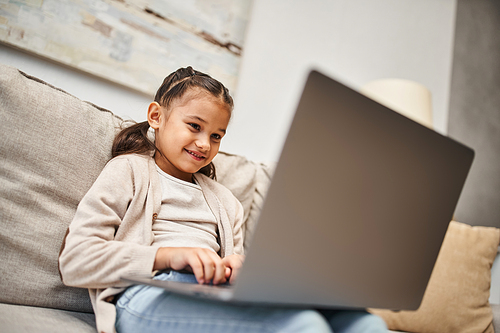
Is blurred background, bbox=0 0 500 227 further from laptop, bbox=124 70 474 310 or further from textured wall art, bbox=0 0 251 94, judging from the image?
laptop, bbox=124 70 474 310

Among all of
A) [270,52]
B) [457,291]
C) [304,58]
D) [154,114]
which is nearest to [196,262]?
[154,114]

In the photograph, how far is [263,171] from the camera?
1.27 m

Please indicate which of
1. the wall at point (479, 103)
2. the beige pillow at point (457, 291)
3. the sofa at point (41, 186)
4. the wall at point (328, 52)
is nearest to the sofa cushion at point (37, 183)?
the sofa at point (41, 186)

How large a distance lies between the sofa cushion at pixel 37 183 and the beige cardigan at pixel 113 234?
99mm

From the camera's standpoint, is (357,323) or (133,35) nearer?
(357,323)

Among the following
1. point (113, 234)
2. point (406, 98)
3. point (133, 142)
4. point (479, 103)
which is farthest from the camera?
point (479, 103)

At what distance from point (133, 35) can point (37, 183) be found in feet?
2.44

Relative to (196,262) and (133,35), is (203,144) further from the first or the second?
(133,35)

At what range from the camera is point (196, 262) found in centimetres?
61

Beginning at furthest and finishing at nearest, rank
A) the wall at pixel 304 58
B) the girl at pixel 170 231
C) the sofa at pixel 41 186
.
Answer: the wall at pixel 304 58 → the sofa at pixel 41 186 → the girl at pixel 170 231

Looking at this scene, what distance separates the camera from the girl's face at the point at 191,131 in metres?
0.91

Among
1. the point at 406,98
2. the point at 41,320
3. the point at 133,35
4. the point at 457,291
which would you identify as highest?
the point at 406,98

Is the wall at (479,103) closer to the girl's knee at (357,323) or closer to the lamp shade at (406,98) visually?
the lamp shade at (406,98)

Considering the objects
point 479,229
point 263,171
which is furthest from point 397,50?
point 263,171
